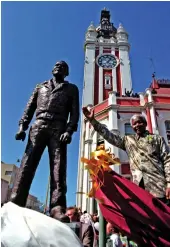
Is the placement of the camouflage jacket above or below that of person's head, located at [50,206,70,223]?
above

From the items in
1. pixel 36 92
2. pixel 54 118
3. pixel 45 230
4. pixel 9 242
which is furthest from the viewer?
pixel 36 92

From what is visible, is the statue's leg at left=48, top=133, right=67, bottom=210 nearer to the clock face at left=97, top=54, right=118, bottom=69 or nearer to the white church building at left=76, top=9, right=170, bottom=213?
the white church building at left=76, top=9, right=170, bottom=213

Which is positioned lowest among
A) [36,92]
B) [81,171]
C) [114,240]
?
[114,240]

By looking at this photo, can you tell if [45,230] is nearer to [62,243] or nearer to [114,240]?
[62,243]

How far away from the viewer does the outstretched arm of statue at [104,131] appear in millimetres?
2605

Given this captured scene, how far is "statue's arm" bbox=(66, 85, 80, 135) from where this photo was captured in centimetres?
305

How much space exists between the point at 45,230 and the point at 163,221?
127 cm

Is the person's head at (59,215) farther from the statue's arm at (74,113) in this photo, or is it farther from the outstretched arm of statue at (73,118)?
the statue's arm at (74,113)

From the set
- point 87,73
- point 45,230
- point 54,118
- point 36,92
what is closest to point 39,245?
point 45,230

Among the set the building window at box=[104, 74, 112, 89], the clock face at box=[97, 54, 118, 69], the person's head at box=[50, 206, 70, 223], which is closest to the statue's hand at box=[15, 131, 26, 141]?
the person's head at box=[50, 206, 70, 223]

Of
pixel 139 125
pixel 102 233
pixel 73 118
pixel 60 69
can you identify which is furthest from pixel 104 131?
pixel 60 69

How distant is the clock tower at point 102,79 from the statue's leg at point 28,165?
39.5ft

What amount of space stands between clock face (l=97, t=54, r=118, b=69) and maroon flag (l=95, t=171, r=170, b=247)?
2341cm

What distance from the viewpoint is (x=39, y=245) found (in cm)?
75
